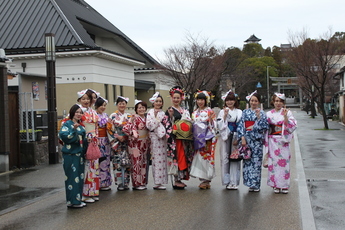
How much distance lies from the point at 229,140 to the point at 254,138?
52 centimetres

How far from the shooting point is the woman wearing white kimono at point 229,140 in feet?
27.1

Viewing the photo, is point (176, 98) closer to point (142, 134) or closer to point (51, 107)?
point (142, 134)

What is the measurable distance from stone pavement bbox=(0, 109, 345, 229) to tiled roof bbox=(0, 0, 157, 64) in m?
12.2

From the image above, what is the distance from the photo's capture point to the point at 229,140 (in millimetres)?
8375

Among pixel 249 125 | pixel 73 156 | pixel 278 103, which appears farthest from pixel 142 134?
pixel 278 103

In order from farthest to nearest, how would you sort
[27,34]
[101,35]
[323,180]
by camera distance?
[101,35] → [27,34] → [323,180]

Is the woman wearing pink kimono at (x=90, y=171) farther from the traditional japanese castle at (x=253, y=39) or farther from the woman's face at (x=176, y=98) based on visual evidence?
the traditional japanese castle at (x=253, y=39)

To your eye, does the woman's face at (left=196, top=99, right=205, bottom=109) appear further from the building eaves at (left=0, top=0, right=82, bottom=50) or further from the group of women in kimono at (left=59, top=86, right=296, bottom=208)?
the building eaves at (left=0, top=0, right=82, bottom=50)

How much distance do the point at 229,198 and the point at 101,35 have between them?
69.3 ft

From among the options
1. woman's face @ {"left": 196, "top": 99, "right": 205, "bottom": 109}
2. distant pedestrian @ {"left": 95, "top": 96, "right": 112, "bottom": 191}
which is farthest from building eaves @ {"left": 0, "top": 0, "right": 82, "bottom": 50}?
woman's face @ {"left": 196, "top": 99, "right": 205, "bottom": 109}

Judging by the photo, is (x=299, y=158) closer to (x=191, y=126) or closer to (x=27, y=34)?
(x=191, y=126)

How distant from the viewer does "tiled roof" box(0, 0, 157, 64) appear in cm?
2078

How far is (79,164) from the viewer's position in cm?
715

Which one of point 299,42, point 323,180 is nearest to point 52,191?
point 323,180
